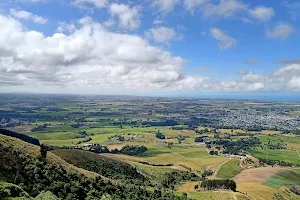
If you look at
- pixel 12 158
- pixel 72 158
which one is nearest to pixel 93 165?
pixel 72 158

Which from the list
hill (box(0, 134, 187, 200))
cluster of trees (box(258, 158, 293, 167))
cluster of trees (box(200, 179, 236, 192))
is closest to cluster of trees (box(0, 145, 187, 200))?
hill (box(0, 134, 187, 200))

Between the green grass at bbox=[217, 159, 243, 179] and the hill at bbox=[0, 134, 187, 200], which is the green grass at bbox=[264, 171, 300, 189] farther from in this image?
the hill at bbox=[0, 134, 187, 200]

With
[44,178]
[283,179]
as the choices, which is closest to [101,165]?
[44,178]

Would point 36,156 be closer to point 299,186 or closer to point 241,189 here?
point 241,189

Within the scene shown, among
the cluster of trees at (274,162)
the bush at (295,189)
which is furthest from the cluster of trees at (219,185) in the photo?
the cluster of trees at (274,162)

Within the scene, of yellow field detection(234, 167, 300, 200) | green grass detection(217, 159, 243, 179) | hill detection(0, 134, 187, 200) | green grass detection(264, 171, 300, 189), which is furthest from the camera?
green grass detection(217, 159, 243, 179)

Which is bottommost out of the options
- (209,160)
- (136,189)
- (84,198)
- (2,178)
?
(209,160)
